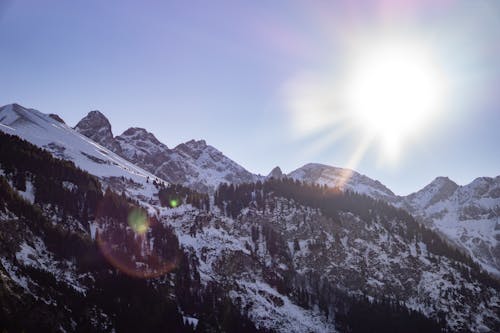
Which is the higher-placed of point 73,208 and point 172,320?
point 73,208

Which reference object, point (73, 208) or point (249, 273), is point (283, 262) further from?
point (73, 208)

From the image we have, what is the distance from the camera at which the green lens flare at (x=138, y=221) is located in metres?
152

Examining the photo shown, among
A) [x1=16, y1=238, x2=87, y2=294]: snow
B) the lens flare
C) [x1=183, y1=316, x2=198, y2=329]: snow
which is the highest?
the lens flare

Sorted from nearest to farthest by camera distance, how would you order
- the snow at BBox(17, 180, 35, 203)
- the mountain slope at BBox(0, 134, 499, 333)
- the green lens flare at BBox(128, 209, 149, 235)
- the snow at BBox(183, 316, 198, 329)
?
the mountain slope at BBox(0, 134, 499, 333), the snow at BBox(183, 316, 198, 329), the snow at BBox(17, 180, 35, 203), the green lens flare at BBox(128, 209, 149, 235)

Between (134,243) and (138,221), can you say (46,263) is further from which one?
(138,221)

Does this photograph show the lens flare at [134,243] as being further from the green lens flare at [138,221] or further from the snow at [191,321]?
the snow at [191,321]

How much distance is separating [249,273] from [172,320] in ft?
169

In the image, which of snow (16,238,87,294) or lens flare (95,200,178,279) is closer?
snow (16,238,87,294)

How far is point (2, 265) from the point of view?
88375 millimetres

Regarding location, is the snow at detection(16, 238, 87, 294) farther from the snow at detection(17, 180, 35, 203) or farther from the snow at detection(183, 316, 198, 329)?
the snow at detection(183, 316, 198, 329)

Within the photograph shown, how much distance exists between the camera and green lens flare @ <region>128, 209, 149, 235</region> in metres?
152

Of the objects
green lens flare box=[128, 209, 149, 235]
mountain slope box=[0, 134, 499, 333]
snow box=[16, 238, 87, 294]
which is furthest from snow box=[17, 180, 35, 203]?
green lens flare box=[128, 209, 149, 235]

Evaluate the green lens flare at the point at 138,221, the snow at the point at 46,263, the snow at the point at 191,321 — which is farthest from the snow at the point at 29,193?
the snow at the point at 191,321

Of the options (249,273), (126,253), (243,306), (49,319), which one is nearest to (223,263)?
(249,273)
